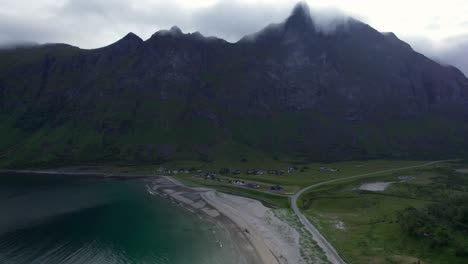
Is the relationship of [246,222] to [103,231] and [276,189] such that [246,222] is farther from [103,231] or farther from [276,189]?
[103,231]

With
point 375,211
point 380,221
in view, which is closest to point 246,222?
point 380,221

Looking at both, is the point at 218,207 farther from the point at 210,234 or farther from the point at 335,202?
the point at 335,202

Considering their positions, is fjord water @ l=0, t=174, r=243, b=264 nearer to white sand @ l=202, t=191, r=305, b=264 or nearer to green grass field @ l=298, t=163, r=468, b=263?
white sand @ l=202, t=191, r=305, b=264

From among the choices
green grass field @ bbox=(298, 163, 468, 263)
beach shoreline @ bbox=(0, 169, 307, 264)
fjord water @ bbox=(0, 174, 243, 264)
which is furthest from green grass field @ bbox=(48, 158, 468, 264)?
fjord water @ bbox=(0, 174, 243, 264)

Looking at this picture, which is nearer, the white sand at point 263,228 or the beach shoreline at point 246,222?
the white sand at point 263,228

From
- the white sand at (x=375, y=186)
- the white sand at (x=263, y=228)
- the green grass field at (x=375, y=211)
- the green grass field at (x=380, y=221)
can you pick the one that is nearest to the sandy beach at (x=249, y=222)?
the white sand at (x=263, y=228)

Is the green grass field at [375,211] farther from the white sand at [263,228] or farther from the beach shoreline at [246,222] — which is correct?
the beach shoreline at [246,222]

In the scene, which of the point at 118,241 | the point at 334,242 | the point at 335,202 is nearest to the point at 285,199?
the point at 335,202
